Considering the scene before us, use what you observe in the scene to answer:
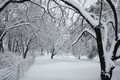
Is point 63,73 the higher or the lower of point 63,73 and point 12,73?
the lower

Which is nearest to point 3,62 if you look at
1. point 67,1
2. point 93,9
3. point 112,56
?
point 67,1

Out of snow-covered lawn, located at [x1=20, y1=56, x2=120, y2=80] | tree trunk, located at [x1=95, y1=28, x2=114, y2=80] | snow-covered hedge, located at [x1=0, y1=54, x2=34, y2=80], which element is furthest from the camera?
snow-covered lawn, located at [x1=20, y1=56, x2=120, y2=80]

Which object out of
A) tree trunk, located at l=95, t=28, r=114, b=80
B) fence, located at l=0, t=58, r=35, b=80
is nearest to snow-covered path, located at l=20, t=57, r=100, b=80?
fence, located at l=0, t=58, r=35, b=80

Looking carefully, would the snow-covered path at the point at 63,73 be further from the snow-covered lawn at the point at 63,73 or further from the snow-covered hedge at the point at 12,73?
the snow-covered hedge at the point at 12,73

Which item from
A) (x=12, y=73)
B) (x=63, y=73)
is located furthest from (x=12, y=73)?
(x=63, y=73)

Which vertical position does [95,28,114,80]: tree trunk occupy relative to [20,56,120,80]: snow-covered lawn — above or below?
above

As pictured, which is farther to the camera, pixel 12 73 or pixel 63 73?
pixel 63 73

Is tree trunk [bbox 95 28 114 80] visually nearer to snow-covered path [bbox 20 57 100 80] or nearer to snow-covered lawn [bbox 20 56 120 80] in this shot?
snow-covered lawn [bbox 20 56 120 80]

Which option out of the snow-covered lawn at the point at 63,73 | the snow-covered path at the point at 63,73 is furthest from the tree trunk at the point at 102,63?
the snow-covered path at the point at 63,73

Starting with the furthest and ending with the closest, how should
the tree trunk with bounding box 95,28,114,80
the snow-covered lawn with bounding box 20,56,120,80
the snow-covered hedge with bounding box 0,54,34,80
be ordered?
the snow-covered lawn with bounding box 20,56,120,80, the tree trunk with bounding box 95,28,114,80, the snow-covered hedge with bounding box 0,54,34,80

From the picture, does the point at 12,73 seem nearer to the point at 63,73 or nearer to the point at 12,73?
the point at 12,73

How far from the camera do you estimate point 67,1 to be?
6223 millimetres

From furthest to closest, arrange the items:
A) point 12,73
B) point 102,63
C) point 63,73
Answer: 1. point 63,73
2. point 12,73
3. point 102,63

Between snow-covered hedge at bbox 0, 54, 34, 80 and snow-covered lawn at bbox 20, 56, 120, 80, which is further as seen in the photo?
snow-covered lawn at bbox 20, 56, 120, 80
